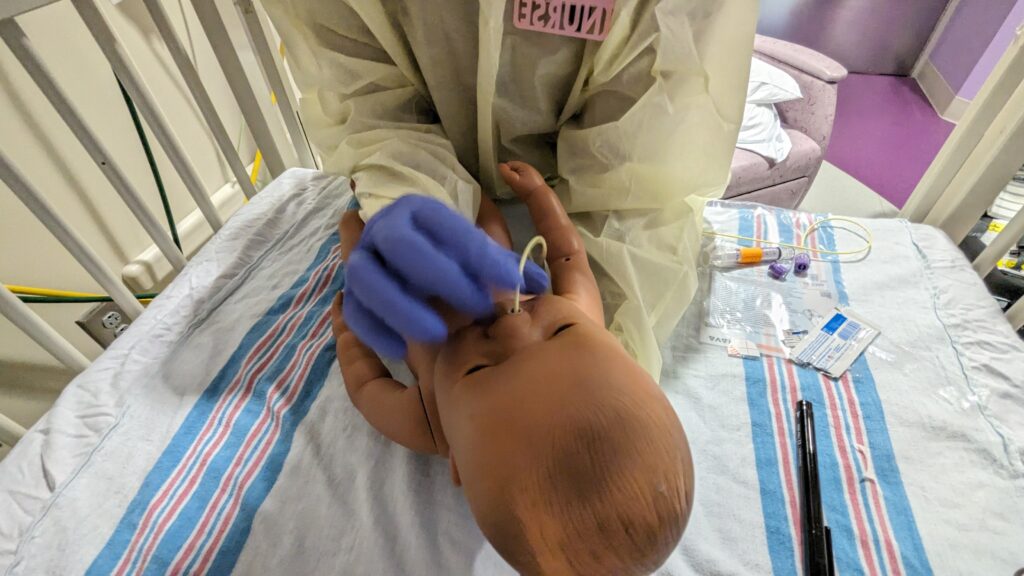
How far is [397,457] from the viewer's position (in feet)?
1.83

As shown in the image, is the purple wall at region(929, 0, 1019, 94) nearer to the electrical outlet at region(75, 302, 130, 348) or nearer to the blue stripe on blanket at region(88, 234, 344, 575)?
the blue stripe on blanket at region(88, 234, 344, 575)

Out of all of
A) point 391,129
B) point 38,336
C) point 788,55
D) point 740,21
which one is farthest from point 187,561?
point 788,55

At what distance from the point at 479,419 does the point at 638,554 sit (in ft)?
0.46

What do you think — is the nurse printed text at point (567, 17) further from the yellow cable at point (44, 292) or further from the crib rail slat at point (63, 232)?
the yellow cable at point (44, 292)

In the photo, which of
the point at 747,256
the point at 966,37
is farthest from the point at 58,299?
the point at 966,37

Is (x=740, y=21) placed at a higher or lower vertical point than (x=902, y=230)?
higher

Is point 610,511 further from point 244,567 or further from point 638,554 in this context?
point 244,567

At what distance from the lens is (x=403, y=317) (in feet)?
1.26

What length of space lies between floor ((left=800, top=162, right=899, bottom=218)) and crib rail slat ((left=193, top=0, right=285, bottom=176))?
4.85 feet

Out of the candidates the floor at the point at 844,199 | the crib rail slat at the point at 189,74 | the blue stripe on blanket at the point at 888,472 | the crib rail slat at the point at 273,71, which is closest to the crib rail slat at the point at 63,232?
the crib rail slat at the point at 189,74

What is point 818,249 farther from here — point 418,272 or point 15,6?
point 15,6

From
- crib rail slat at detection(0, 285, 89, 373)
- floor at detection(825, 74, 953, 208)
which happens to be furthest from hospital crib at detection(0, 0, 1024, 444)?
floor at detection(825, 74, 953, 208)

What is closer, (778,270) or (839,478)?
(839,478)

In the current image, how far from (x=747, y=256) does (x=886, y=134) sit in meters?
1.71
